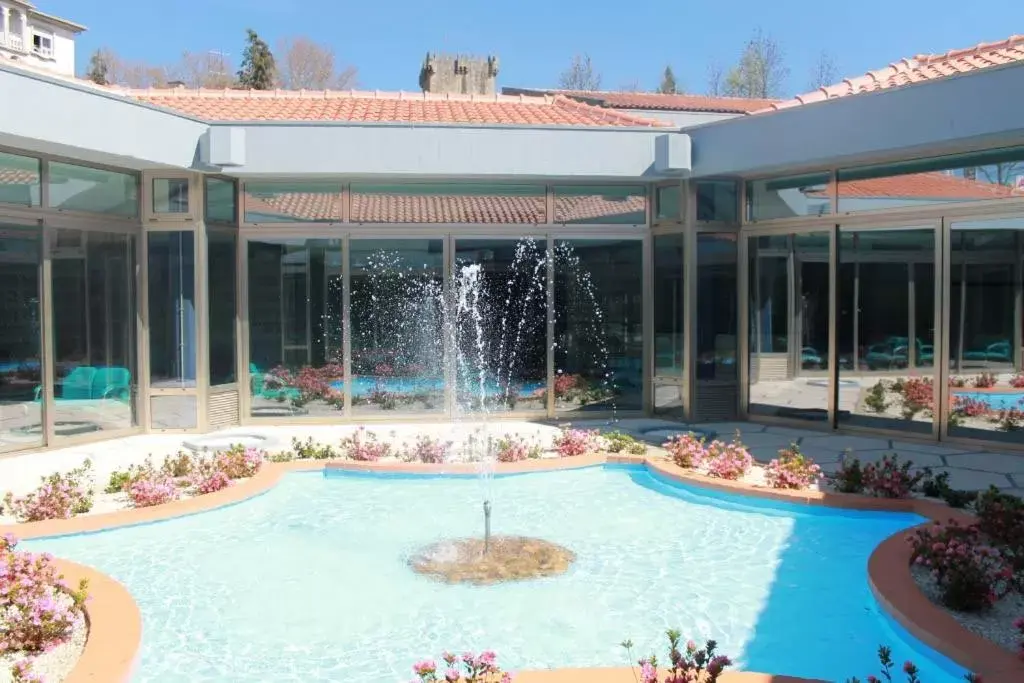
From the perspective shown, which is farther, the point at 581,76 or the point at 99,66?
the point at 99,66

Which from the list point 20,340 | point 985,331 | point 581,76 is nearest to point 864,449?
point 985,331

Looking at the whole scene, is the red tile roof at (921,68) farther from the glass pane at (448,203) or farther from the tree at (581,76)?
the tree at (581,76)

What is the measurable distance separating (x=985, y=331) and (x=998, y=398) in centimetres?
69

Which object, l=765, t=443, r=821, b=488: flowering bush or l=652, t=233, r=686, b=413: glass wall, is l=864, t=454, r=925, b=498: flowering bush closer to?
l=765, t=443, r=821, b=488: flowering bush

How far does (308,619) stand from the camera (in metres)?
4.96

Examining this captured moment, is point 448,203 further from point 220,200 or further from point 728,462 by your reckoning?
point 728,462

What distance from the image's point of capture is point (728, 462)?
7.82 metres

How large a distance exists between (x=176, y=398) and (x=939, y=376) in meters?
8.54

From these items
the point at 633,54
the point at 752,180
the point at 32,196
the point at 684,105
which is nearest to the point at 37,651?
the point at 32,196

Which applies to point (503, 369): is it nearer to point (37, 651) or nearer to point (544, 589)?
point (544, 589)

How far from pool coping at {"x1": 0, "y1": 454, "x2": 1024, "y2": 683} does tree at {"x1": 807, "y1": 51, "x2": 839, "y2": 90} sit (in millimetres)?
33211

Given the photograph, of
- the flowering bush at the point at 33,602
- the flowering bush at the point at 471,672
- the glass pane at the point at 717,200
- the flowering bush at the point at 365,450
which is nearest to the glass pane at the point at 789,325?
the glass pane at the point at 717,200

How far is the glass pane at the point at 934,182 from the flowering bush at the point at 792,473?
346cm

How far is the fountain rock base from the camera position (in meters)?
5.65
